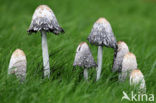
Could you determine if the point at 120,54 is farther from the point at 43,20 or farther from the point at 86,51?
the point at 43,20

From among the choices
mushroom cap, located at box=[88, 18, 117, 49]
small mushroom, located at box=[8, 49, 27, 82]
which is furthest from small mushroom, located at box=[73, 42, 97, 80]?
small mushroom, located at box=[8, 49, 27, 82]

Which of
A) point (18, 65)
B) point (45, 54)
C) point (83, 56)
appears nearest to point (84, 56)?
point (83, 56)

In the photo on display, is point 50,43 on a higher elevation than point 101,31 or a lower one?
higher

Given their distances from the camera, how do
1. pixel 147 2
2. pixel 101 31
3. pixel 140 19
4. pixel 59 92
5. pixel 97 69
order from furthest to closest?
pixel 147 2 → pixel 140 19 → pixel 97 69 → pixel 101 31 → pixel 59 92

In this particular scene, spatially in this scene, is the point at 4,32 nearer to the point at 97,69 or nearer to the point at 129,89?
the point at 97,69

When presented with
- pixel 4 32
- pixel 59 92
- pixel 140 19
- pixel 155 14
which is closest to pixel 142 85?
pixel 59 92

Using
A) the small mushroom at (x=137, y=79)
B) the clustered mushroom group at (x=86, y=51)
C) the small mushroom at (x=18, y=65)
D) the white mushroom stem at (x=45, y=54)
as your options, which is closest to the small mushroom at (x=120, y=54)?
the clustered mushroom group at (x=86, y=51)

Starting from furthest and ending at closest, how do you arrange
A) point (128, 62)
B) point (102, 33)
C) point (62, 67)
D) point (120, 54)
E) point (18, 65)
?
point (62, 67) → point (120, 54) → point (128, 62) → point (102, 33) → point (18, 65)

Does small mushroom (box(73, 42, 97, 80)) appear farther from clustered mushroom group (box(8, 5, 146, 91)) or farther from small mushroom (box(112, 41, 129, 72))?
small mushroom (box(112, 41, 129, 72))
